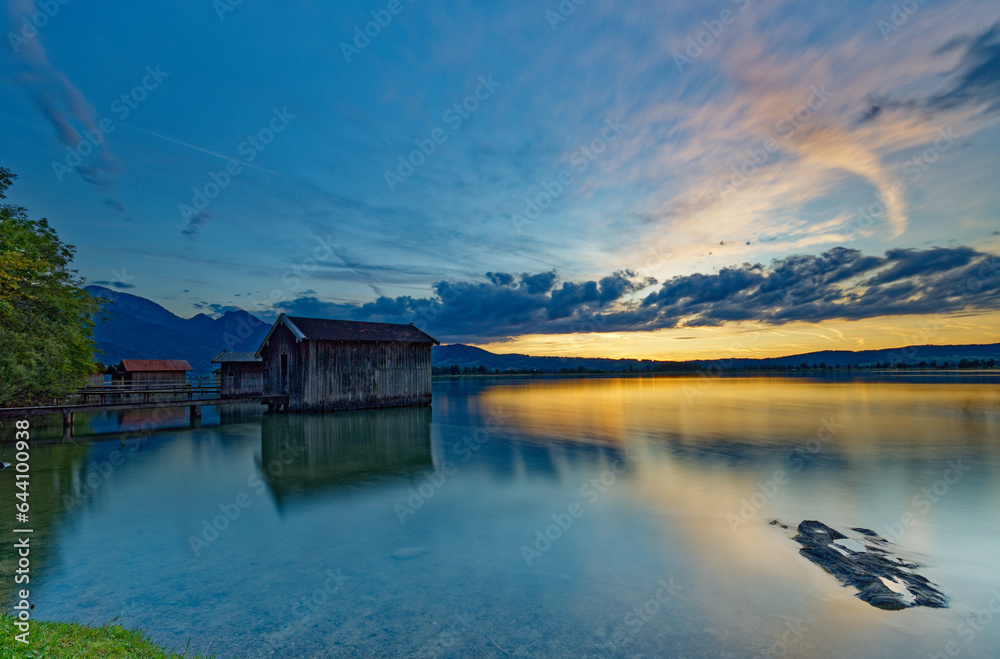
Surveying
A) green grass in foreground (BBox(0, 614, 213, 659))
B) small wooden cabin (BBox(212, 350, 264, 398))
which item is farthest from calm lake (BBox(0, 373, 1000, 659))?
small wooden cabin (BBox(212, 350, 264, 398))

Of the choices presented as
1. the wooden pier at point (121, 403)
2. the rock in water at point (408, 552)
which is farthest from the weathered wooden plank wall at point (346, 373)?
the rock in water at point (408, 552)

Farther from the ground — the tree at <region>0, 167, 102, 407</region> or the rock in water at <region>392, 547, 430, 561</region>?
the tree at <region>0, 167, 102, 407</region>

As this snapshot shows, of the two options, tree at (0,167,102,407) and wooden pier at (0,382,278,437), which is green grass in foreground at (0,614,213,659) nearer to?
wooden pier at (0,382,278,437)

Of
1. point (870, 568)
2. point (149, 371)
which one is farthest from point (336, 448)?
point (149, 371)

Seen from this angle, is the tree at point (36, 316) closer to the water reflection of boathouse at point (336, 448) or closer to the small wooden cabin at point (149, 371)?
the water reflection of boathouse at point (336, 448)

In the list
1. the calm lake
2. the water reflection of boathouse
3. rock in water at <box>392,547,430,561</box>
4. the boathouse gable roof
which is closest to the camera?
the calm lake

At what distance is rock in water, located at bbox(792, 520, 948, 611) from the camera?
263 inches

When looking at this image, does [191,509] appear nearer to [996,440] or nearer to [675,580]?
[675,580]

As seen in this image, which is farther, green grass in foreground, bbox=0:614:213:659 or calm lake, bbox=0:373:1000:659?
calm lake, bbox=0:373:1000:659

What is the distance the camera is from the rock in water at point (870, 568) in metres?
6.69

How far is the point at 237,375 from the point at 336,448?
29829 millimetres

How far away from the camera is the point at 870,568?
7.73 meters

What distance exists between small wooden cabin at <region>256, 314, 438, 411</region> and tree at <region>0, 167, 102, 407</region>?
10438mm

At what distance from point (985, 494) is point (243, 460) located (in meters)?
24.8
